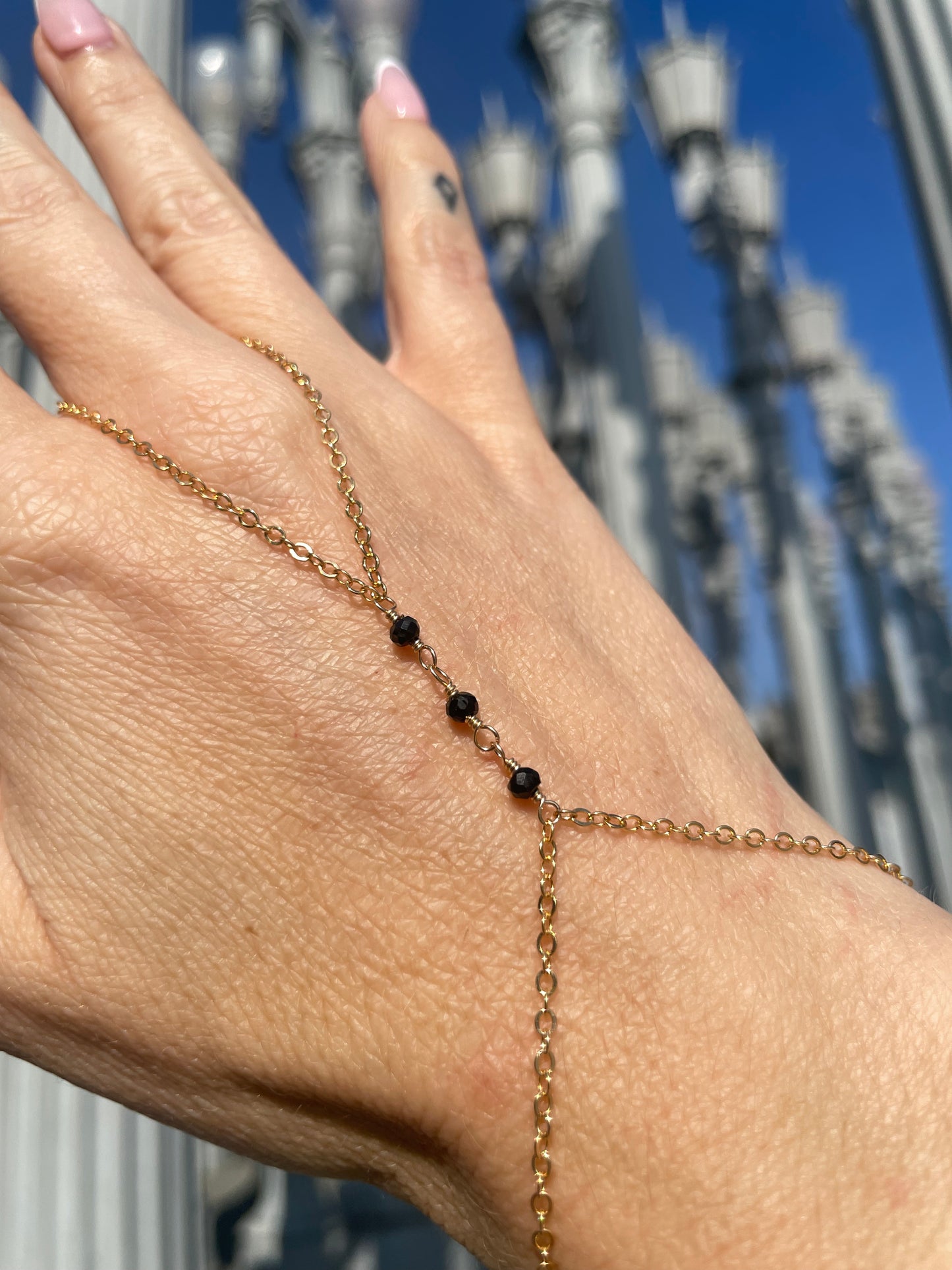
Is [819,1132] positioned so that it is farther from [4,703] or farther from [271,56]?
[271,56]

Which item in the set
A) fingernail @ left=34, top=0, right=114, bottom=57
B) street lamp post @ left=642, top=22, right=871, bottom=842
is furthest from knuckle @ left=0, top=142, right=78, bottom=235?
street lamp post @ left=642, top=22, right=871, bottom=842

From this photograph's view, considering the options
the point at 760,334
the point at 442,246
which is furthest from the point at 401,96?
the point at 760,334

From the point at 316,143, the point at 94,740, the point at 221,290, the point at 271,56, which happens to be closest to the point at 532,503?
the point at 221,290

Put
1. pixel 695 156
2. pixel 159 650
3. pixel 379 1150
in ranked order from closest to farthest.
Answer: pixel 379 1150 < pixel 159 650 < pixel 695 156

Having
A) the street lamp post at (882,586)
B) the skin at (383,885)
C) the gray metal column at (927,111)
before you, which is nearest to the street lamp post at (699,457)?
the street lamp post at (882,586)

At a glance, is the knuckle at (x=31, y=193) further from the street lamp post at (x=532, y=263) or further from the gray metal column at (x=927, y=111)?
the street lamp post at (x=532, y=263)

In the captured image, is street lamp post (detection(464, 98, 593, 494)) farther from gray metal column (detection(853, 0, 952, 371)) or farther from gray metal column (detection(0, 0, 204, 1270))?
gray metal column (detection(0, 0, 204, 1270))

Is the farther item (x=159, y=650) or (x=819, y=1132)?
(x=159, y=650)
